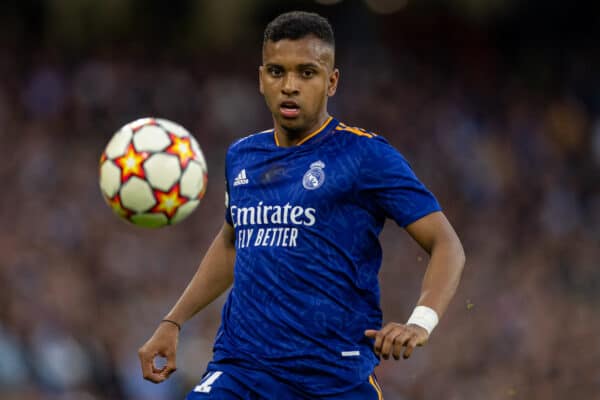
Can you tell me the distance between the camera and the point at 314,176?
402cm

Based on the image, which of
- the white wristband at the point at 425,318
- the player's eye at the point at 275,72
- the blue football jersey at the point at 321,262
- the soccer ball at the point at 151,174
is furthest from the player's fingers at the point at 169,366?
the soccer ball at the point at 151,174

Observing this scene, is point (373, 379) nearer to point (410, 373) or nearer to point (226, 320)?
point (226, 320)

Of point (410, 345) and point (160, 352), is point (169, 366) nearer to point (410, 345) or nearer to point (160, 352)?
point (160, 352)

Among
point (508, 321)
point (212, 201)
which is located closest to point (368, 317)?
point (508, 321)

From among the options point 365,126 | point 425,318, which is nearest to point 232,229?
point 425,318

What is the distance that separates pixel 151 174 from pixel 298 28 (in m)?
2.04

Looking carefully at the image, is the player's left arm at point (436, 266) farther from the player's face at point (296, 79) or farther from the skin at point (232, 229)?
the player's face at point (296, 79)

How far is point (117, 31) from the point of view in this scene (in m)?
15.8

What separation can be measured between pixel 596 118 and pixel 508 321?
15.1ft

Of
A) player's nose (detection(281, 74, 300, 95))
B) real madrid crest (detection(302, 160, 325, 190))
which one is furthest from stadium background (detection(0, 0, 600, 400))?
player's nose (detection(281, 74, 300, 95))

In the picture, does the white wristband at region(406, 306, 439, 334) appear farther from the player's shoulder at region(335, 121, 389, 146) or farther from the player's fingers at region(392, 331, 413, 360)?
the player's shoulder at region(335, 121, 389, 146)

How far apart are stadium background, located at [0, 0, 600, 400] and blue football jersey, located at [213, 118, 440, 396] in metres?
6.50

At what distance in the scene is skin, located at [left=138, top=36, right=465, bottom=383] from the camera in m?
3.66

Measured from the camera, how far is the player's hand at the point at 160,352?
4199mm
